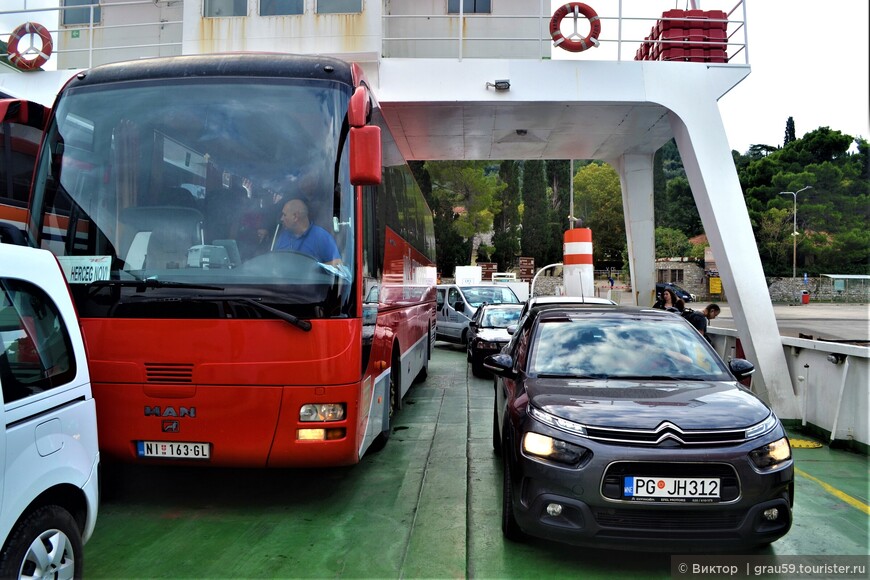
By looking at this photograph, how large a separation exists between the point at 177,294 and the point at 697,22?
9752 millimetres

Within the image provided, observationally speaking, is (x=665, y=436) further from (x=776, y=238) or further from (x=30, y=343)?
(x=776, y=238)

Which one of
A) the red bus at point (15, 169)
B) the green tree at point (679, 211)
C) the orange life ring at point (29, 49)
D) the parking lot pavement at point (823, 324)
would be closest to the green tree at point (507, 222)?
the green tree at point (679, 211)

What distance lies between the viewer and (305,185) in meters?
4.43

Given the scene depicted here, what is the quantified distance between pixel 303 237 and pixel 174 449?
1.75m

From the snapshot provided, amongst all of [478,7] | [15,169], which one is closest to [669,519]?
[15,169]

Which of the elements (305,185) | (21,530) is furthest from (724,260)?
(21,530)

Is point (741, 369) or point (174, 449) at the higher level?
point (741, 369)

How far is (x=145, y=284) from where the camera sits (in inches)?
170

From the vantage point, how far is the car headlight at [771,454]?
3533 mm

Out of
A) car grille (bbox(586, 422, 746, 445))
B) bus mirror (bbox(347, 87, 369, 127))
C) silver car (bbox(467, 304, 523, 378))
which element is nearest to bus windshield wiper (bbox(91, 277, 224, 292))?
bus mirror (bbox(347, 87, 369, 127))

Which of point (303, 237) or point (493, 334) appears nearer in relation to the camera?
point (303, 237)

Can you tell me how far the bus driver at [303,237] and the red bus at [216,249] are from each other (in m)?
0.02

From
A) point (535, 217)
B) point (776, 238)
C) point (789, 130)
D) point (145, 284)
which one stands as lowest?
point (145, 284)

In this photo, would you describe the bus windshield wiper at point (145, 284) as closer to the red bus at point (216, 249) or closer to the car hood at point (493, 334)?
the red bus at point (216, 249)
